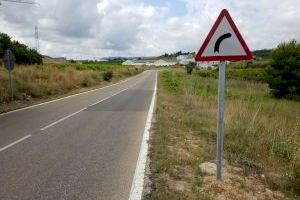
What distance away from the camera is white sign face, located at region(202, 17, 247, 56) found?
20.9 feet

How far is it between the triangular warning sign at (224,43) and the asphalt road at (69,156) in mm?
2419

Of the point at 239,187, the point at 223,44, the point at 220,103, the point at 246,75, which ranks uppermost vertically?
the point at 223,44

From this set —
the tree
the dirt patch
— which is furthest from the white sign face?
the tree

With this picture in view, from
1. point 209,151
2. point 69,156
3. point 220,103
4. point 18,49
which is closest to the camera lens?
point 220,103

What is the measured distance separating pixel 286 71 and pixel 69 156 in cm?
3323

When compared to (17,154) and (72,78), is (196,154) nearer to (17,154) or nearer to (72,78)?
(17,154)

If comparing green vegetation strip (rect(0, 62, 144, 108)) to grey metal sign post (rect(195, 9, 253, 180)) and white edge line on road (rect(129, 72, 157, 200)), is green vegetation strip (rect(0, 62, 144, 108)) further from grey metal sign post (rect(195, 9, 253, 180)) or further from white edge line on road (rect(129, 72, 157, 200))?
grey metal sign post (rect(195, 9, 253, 180))

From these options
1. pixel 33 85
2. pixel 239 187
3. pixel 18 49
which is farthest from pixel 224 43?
pixel 18 49

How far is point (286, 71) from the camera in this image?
38.5 metres

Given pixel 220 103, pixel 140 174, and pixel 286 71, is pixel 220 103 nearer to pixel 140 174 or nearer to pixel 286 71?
pixel 140 174

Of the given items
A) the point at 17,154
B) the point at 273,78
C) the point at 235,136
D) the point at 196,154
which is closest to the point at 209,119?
the point at 235,136

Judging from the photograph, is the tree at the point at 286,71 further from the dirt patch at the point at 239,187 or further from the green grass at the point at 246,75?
the dirt patch at the point at 239,187

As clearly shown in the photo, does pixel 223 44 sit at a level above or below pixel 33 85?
above

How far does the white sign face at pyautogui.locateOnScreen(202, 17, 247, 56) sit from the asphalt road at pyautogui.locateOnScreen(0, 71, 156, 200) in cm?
247
